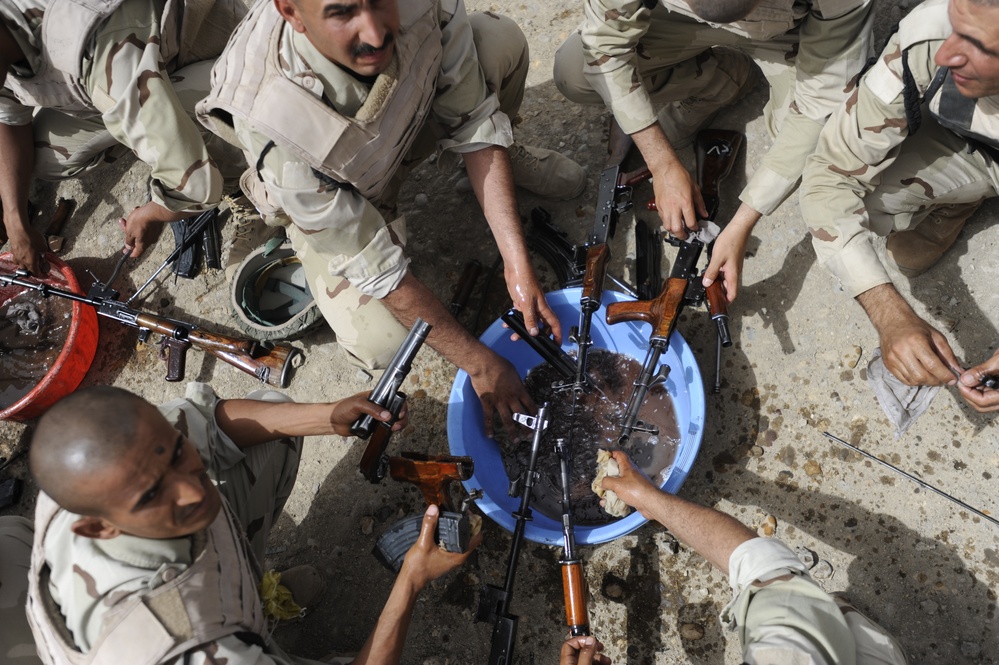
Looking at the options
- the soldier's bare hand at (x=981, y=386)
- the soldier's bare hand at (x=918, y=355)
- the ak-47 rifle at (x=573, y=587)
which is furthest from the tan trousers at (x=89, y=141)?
the soldier's bare hand at (x=981, y=386)

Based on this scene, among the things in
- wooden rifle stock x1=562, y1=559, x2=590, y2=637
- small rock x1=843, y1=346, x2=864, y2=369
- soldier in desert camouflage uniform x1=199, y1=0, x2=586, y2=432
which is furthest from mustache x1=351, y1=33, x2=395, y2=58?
small rock x1=843, y1=346, x2=864, y2=369

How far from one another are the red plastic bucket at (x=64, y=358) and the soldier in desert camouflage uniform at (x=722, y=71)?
3072mm

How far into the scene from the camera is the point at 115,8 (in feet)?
10.7

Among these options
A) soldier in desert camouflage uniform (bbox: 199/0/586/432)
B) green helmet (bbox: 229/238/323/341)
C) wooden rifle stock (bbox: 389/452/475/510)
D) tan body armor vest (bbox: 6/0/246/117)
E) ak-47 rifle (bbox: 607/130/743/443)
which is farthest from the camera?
green helmet (bbox: 229/238/323/341)

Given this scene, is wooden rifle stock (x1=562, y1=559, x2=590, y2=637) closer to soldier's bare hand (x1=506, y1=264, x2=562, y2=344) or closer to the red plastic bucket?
soldier's bare hand (x1=506, y1=264, x2=562, y2=344)

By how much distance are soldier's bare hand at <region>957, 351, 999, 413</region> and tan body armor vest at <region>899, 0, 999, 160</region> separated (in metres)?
0.85

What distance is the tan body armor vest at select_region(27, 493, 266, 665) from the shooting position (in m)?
2.04

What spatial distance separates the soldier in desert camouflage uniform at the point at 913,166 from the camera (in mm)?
2441

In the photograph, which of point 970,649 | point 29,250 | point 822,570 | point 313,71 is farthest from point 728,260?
point 29,250

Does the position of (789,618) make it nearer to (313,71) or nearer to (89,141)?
Result: (313,71)

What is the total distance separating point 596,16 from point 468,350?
5.31 ft

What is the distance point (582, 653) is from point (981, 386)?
1669 mm

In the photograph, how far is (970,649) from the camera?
9.06ft

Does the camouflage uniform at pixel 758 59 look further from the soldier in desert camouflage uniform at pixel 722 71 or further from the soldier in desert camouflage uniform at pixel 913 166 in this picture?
the soldier in desert camouflage uniform at pixel 913 166
